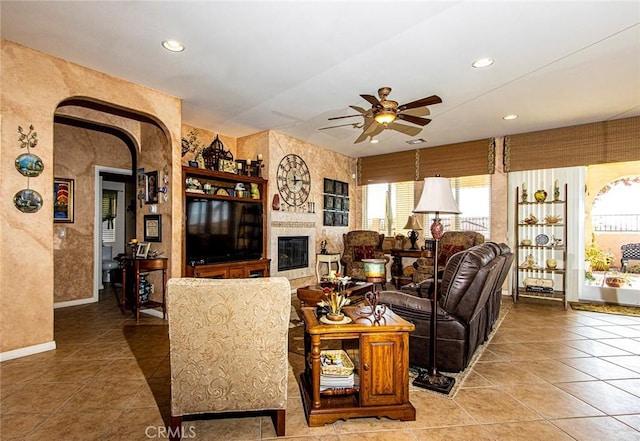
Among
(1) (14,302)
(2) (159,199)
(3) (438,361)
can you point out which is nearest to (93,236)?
(2) (159,199)

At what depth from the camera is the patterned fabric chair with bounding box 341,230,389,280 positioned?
20.8 ft

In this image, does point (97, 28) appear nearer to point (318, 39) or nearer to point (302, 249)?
point (318, 39)

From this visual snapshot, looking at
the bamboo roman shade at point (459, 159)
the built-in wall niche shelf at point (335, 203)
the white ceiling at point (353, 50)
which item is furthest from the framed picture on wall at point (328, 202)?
the white ceiling at point (353, 50)

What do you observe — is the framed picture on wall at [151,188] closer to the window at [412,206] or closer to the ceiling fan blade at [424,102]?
the ceiling fan blade at [424,102]

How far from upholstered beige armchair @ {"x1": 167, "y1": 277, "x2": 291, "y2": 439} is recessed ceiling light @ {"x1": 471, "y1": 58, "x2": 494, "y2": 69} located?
3.03 metres

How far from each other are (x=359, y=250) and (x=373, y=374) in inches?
183

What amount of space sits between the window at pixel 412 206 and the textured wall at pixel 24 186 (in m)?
5.74

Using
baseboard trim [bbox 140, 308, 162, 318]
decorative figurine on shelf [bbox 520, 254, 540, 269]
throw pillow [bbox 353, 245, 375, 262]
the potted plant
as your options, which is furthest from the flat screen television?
the potted plant

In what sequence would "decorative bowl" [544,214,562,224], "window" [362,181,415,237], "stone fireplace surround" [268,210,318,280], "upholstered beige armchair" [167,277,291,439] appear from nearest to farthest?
"upholstered beige armchair" [167,277,291,439] < "decorative bowl" [544,214,562,224] < "stone fireplace surround" [268,210,318,280] < "window" [362,181,415,237]

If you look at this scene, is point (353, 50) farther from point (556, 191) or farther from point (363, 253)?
point (556, 191)

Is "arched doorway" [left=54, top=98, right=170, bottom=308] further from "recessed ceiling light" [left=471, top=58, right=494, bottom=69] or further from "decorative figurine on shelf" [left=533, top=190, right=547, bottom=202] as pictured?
"decorative figurine on shelf" [left=533, top=190, right=547, bottom=202]

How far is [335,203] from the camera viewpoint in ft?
23.3

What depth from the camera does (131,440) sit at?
1819 mm

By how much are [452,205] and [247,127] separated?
13.2ft
